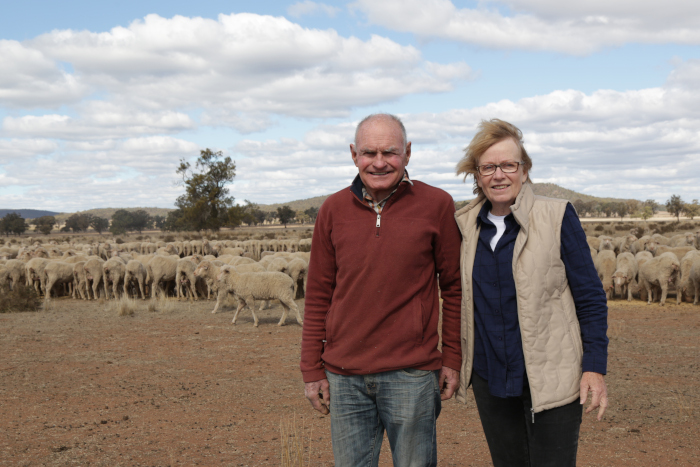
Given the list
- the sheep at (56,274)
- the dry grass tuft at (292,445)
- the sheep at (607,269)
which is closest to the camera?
the dry grass tuft at (292,445)

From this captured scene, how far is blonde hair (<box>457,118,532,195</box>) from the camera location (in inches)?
126

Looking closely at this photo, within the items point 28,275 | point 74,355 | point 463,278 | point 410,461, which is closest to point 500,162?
point 463,278

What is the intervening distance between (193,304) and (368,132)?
1619 cm

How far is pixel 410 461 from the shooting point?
10.2 feet

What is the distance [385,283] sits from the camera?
9.99ft

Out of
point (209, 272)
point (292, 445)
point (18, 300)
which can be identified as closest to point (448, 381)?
point (292, 445)

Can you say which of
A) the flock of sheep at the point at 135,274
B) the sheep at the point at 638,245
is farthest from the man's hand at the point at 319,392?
the sheep at the point at 638,245

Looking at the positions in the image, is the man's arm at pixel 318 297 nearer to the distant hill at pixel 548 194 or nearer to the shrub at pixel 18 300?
the shrub at pixel 18 300

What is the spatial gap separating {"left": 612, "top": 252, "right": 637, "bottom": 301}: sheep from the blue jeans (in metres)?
16.4

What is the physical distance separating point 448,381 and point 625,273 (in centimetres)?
1664

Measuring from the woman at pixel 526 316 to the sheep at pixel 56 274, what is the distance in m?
19.6

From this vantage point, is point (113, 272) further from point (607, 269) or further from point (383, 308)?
point (383, 308)

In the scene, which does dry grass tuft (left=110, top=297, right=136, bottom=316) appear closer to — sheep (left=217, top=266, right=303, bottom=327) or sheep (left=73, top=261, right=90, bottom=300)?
sheep (left=73, top=261, right=90, bottom=300)

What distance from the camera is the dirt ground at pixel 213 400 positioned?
5973 mm
